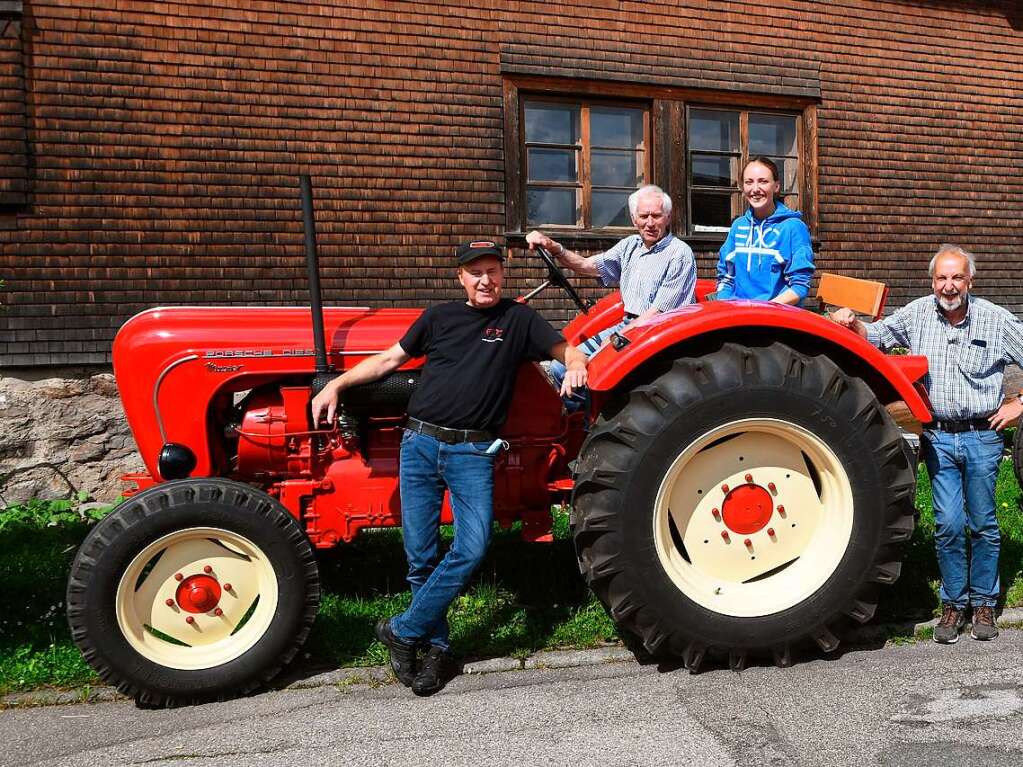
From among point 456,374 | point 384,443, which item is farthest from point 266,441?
point 456,374

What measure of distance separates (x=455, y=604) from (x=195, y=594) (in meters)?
1.13

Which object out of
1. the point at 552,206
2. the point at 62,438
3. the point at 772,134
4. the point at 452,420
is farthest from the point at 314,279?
the point at 772,134

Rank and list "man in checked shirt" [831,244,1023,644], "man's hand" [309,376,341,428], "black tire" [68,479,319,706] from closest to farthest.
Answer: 1. "black tire" [68,479,319,706]
2. "man's hand" [309,376,341,428]
3. "man in checked shirt" [831,244,1023,644]

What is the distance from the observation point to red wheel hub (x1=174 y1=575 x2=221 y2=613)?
2.68 m

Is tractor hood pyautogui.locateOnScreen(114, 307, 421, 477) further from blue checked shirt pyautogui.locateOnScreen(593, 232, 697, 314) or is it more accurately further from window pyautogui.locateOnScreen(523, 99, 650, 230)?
window pyautogui.locateOnScreen(523, 99, 650, 230)

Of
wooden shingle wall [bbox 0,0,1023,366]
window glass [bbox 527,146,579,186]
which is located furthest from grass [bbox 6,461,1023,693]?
window glass [bbox 527,146,579,186]

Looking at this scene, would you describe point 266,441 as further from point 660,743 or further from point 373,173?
point 373,173

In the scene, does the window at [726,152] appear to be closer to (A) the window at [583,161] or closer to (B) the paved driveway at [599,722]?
(A) the window at [583,161]

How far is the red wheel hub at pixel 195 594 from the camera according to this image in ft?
8.80

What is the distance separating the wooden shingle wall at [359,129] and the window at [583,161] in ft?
1.15

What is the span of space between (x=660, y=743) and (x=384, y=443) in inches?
56.7

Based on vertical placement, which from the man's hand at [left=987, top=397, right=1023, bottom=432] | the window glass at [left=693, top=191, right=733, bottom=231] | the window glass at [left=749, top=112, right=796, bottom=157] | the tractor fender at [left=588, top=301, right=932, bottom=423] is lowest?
the man's hand at [left=987, top=397, right=1023, bottom=432]

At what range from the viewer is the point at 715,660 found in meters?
2.81

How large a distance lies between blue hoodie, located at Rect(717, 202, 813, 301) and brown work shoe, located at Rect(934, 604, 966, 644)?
1.30 meters
